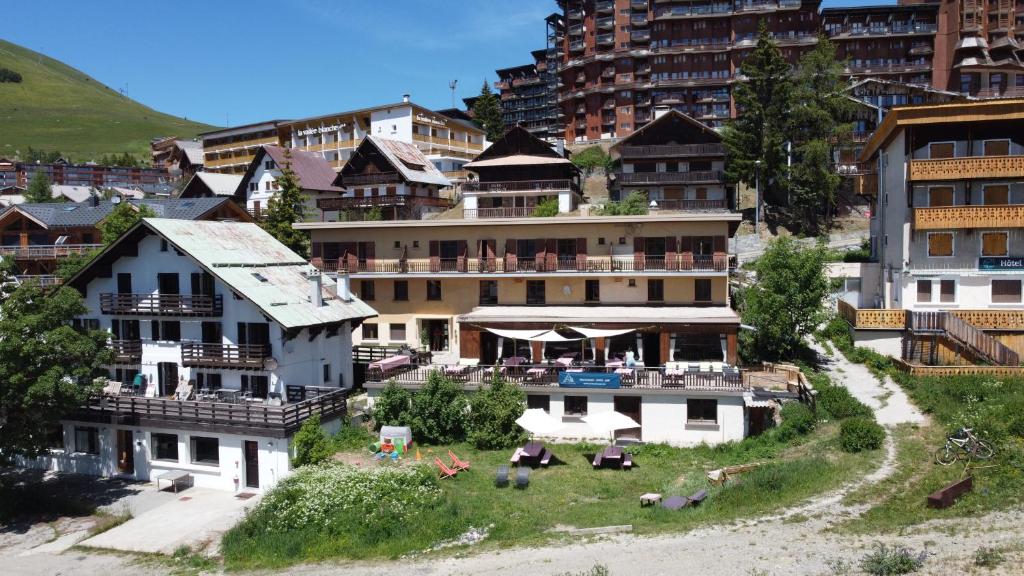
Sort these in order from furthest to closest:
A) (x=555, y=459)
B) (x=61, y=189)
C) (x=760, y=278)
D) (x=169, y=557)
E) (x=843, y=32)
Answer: (x=61, y=189), (x=843, y=32), (x=760, y=278), (x=555, y=459), (x=169, y=557)

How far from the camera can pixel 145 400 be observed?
97.9 feet

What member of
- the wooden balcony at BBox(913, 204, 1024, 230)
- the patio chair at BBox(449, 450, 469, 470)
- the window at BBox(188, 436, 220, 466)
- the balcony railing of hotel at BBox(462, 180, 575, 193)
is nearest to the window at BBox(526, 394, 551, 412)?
the patio chair at BBox(449, 450, 469, 470)

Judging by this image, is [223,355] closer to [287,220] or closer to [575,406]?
[575,406]

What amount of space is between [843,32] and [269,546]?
92.9 m

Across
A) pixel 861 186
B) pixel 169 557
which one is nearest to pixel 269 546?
pixel 169 557

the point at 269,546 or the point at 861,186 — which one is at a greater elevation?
the point at 861,186

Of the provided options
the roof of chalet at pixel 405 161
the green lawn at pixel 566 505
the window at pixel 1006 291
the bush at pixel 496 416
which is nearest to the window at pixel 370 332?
the bush at pixel 496 416

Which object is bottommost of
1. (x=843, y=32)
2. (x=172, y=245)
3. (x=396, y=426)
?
(x=396, y=426)

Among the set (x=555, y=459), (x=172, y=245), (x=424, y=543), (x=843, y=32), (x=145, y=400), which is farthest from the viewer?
(x=843, y=32)

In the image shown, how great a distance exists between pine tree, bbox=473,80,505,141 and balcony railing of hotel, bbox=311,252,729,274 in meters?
61.7

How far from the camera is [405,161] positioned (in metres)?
63.8

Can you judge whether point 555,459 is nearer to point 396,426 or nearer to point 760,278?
point 396,426

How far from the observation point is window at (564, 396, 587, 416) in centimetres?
3066

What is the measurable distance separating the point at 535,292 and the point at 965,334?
2118cm
